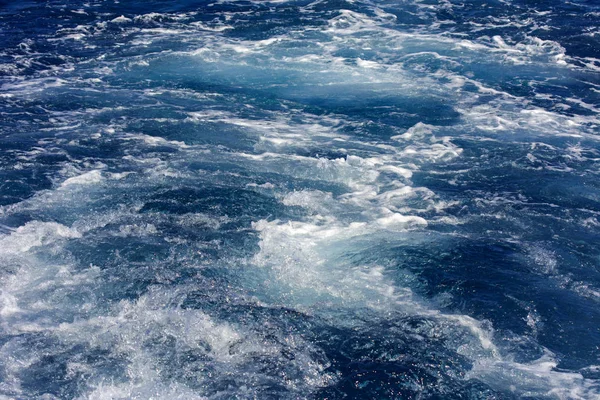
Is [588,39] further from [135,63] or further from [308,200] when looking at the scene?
[135,63]

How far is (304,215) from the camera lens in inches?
400

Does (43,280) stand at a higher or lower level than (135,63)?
lower

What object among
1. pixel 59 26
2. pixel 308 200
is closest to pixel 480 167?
pixel 308 200

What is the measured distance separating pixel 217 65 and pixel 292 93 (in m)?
2.99

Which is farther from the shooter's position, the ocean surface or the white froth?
the white froth

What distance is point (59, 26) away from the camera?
20594 mm

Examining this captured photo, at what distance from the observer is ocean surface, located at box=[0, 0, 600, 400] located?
7008 millimetres

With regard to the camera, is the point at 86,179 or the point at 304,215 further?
the point at 86,179

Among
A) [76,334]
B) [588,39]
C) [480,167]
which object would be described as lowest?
[76,334]

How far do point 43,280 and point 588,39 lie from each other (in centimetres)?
1723

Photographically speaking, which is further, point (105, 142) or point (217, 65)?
A: point (217, 65)

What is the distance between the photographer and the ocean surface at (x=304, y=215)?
701cm

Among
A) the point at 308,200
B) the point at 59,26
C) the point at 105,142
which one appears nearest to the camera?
the point at 308,200

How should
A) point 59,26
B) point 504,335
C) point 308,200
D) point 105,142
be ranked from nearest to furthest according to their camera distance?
point 504,335
point 308,200
point 105,142
point 59,26
